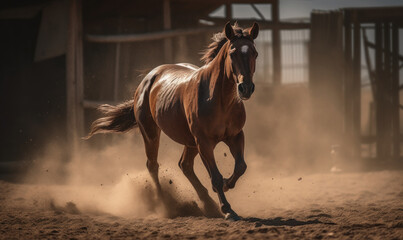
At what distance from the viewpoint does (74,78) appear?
417 inches

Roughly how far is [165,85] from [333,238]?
128 inches

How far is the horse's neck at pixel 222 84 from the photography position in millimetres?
5910

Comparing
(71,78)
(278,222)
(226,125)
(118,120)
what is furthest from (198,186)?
(71,78)

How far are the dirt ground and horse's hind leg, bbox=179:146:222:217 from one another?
0.18m

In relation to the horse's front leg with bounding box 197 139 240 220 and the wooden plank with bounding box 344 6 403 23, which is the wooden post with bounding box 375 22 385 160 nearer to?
the wooden plank with bounding box 344 6 403 23

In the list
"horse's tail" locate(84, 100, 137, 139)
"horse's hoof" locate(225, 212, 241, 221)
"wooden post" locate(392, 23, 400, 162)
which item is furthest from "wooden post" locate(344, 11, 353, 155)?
"horse's hoof" locate(225, 212, 241, 221)

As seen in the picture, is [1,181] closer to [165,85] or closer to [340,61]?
[165,85]

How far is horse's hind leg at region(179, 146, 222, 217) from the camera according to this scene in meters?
6.43

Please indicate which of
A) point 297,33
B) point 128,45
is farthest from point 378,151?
point 297,33

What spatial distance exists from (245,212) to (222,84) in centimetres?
163

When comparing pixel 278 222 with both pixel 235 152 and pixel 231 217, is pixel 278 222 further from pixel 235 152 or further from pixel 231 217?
pixel 235 152

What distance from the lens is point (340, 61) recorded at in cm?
1120

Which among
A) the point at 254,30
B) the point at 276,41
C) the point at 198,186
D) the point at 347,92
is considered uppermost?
the point at 276,41

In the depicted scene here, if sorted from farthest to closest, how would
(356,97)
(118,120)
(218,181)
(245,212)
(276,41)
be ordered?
(276,41)
(356,97)
(118,120)
(245,212)
(218,181)
